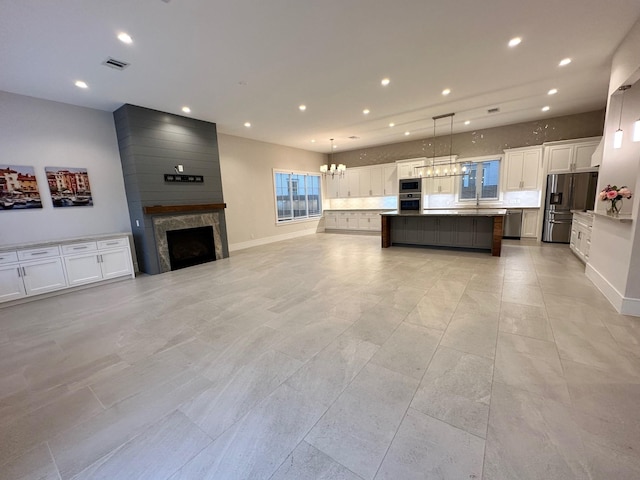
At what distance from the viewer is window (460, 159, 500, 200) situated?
7.52 m

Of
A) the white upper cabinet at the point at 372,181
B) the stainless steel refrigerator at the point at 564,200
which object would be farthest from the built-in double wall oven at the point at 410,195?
the stainless steel refrigerator at the point at 564,200

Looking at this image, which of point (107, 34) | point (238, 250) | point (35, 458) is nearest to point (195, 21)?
point (107, 34)

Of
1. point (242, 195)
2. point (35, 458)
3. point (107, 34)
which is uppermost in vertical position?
point (107, 34)

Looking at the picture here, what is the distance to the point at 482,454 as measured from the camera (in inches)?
54.2

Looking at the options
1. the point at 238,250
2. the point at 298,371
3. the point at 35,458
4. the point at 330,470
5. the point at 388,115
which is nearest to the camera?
the point at 330,470

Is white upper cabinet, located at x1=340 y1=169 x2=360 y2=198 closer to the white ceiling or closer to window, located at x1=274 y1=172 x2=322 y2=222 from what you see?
window, located at x1=274 y1=172 x2=322 y2=222

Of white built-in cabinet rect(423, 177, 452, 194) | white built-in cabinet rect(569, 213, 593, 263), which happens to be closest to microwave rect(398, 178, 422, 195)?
white built-in cabinet rect(423, 177, 452, 194)

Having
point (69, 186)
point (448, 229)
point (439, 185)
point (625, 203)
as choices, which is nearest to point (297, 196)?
point (439, 185)

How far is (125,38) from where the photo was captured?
280 cm

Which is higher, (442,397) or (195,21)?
(195,21)

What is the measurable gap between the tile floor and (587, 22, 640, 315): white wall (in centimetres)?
26

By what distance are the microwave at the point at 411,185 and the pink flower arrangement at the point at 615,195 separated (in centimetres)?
412

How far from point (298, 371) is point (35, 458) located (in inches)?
63.5

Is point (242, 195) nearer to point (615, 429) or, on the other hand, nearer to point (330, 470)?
point (330, 470)
